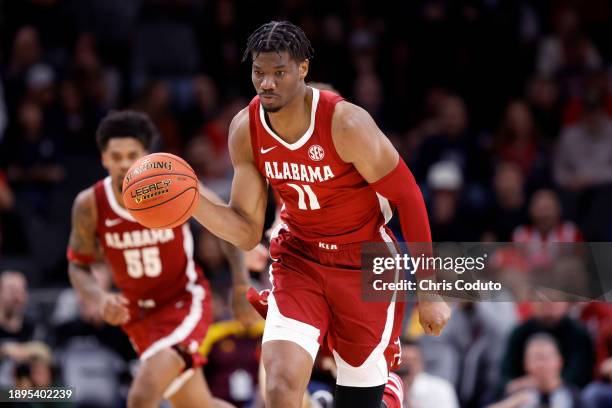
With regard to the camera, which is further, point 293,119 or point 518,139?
point 518,139

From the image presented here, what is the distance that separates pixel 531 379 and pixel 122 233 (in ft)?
11.6

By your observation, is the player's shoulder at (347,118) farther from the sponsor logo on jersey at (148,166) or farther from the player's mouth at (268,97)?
the sponsor logo on jersey at (148,166)

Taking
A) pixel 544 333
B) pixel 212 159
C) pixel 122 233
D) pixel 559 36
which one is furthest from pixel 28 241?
pixel 559 36

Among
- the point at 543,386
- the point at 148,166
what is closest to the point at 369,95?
the point at 543,386

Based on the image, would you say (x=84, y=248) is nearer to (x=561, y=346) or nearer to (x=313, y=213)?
(x=313, y=213)

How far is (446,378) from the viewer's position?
29.6 feet

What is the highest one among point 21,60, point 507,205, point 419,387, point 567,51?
point 567,51

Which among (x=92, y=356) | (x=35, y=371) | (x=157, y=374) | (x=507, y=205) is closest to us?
A: (x=157, y=374)

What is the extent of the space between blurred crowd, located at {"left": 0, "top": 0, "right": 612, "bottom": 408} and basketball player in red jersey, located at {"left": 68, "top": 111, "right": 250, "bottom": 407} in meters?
1.43

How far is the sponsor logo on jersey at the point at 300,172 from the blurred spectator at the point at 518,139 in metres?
6.57

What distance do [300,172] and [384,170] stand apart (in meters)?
0.42

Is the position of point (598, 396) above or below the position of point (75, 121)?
below

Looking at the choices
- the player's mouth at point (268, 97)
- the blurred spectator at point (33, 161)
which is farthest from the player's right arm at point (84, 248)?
the blurred spectator at point (33, 161)

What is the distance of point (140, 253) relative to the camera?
6684 millimetres
